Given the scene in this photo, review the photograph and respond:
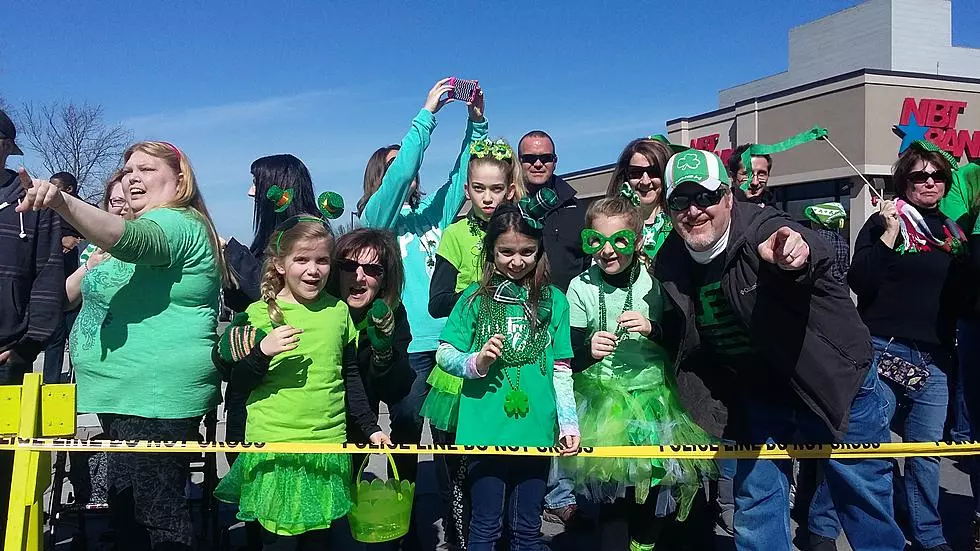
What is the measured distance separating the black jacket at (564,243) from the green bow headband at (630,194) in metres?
0.32

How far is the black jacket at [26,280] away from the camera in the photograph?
3.42 m

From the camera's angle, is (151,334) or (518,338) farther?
(518,338)

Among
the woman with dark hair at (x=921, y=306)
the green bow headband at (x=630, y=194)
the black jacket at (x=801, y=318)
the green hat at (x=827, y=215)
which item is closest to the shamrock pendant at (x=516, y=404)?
the black jacket at (x=801, y=318)

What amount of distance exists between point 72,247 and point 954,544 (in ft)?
21.6

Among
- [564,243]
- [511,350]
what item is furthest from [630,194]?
[511,350]

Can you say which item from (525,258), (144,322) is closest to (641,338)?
(525,258)

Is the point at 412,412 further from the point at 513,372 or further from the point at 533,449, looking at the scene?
the point at 533,449

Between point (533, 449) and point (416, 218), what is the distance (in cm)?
184

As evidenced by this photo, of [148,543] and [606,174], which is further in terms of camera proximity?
[606,174]

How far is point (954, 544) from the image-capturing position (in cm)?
421

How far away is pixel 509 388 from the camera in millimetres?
3318

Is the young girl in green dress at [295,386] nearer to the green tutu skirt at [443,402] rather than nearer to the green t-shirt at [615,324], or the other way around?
the green tutu skirt at [443,402]

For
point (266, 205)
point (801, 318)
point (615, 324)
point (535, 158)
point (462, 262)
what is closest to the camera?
point (801, 318)

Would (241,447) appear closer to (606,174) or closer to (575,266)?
(575,266)
